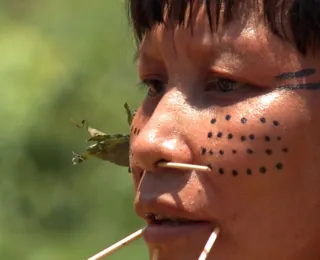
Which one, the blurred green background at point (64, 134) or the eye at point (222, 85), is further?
the blurred green background at point (64, 134)

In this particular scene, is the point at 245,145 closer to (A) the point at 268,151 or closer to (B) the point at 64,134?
(A) the point at 268,151

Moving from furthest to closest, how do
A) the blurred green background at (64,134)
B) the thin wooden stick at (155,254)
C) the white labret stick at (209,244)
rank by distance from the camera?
the blurred green background at (64,134), the thin wooden stick at (155,254), the white labret stick at (209,244)

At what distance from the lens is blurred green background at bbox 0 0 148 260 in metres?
4.79

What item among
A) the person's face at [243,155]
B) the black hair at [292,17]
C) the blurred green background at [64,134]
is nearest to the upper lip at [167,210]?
the person's face at [243,155]

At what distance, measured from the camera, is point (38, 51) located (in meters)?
5.14

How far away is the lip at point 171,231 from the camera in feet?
6.75

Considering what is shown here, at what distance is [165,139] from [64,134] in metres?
2.95

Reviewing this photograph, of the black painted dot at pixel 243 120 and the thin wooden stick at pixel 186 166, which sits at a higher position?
the black painted dot at pixel 243 120

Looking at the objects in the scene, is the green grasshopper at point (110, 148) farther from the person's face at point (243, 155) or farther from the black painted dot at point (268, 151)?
the black painted dot at point (268, 151)

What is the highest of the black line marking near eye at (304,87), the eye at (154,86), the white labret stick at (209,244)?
the black line marking near eye at (304,87)

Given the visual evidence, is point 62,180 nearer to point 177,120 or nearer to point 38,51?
point 38,51


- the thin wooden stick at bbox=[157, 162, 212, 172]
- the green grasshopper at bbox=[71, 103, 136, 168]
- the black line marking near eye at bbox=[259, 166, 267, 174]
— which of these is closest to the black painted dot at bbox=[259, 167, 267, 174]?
the black line marking near eye at bbox=[259, 166, 267, 174]

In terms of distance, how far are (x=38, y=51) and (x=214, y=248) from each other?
322 cm

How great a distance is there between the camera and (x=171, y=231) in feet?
6.82
